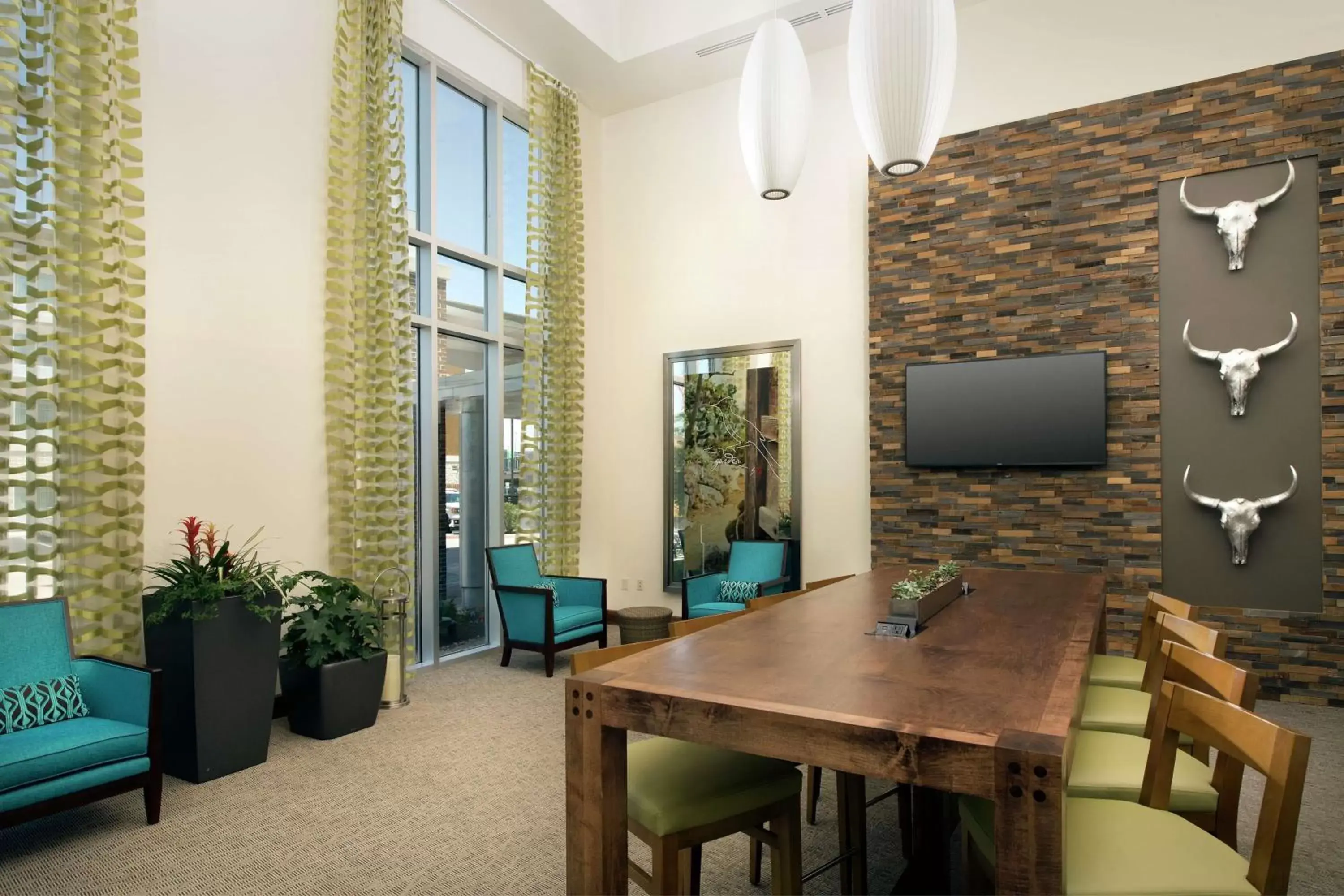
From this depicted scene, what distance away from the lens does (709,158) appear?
23.3 ft

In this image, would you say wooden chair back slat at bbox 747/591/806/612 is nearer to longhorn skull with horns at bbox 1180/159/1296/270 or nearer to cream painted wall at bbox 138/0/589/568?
cream painted wall at bbox 138/0/589/568

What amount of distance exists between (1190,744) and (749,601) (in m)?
1.59

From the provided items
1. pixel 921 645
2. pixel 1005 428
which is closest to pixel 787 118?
pixel 921 645

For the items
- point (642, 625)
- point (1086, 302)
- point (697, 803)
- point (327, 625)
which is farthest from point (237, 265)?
point (1086, 302)

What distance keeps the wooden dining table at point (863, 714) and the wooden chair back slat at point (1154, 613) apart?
2.22 ft

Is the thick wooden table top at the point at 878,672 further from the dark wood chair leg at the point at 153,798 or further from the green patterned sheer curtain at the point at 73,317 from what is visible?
the green patterned sheer curtain at the point at 73,317

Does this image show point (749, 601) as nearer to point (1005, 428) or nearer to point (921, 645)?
point (921, 645)

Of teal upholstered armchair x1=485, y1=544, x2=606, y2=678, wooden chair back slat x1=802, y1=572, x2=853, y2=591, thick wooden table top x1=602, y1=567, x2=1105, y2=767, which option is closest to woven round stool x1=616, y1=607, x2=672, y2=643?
teal upholstered armchair x1=485, y1=544, x2=606, y2=678

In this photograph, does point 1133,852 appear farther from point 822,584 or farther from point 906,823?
point 822,584

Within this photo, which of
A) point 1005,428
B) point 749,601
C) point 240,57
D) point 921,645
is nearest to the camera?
point 921,645

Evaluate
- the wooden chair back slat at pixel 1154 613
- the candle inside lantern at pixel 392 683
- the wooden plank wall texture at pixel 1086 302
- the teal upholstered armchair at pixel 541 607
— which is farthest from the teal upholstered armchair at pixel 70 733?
the wooden plank wall texture at pixel 1086 302

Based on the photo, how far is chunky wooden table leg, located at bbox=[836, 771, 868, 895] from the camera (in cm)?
234

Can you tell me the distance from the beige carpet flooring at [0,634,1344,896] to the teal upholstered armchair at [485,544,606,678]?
4.30 feet

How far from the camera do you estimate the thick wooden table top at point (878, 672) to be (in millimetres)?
1559
